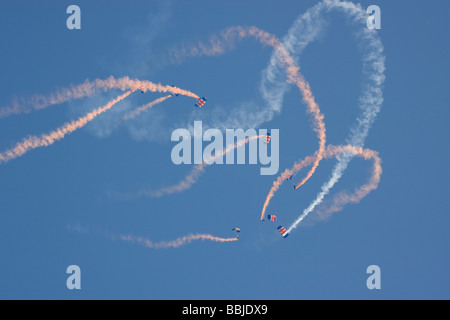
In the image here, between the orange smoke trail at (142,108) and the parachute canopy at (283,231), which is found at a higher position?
the orange smoke trail at (142,108)

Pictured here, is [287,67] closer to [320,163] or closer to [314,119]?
[314,119]

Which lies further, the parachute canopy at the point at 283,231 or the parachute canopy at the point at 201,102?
the parachute canopy at the point at 201,102

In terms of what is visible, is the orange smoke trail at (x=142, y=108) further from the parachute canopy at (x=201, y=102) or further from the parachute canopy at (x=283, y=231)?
the parachute canopy at (x=283, y=231)

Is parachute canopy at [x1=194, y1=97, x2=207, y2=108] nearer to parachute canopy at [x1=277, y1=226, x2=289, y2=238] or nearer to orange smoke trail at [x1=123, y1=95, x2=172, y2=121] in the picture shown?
orange smoke trail at [x1=123, y1=95, x2=172, y2=121]

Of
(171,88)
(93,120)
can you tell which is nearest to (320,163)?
(171,88)

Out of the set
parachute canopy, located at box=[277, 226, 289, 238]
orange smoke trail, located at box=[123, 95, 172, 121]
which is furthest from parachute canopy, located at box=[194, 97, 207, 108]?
parachute canopy, located at box=[277, 226, 289, 238]

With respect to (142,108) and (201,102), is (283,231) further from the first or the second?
(142,108)

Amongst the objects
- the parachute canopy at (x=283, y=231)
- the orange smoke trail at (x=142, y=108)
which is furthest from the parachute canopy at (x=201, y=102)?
the parachute canopy at (x=283, y=231)

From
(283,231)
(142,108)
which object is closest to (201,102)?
(142,108)
